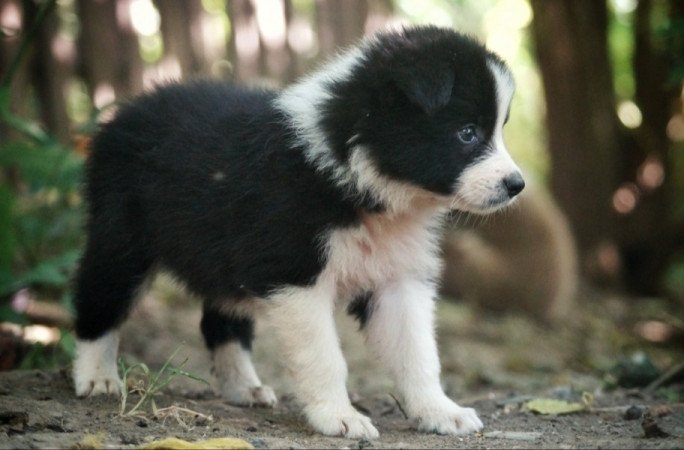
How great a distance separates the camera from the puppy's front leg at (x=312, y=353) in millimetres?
4395

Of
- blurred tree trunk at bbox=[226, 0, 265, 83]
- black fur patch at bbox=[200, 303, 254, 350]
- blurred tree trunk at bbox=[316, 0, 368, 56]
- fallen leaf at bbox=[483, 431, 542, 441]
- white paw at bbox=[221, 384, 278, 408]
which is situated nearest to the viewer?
fallen leaf at bbox=[483, 431, 542, 441]

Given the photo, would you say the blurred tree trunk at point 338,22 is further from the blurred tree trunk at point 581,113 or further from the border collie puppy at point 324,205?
the border collie puppy at point 324,205

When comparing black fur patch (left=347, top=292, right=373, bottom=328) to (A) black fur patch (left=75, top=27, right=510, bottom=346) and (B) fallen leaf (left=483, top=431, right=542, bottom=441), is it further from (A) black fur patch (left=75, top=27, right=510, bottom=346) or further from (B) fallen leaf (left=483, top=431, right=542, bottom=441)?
(B) fallen leaf (left=483, top=431, right=542, bottom=441)

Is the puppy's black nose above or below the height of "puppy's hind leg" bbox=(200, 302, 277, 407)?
above

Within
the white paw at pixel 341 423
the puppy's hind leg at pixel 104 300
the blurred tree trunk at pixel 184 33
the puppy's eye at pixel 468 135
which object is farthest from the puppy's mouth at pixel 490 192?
the blurred tree trunk at pixel 184 33

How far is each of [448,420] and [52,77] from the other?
4.91m

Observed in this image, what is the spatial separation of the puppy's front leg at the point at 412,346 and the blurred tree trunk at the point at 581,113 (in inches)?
252

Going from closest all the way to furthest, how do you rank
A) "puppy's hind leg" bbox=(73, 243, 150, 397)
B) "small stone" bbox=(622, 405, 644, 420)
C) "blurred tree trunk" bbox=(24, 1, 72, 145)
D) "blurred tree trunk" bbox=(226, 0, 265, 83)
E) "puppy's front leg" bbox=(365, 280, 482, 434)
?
"puppy's front leg" bbox=(365, 280, 482, 434) < "small stone" bbox=(622, 405, 644, 420) < "puppy's hind leg" bbox=(73, 243, 150, 397) < "blurred tree trunk" bbox=(24, 1, 72, 145) < "blurred tree trunk" bbox=(226, 0, 265, 83)

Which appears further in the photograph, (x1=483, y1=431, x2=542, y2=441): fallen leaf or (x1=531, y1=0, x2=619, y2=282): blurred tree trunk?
(x1=531, y1=0, x2=619, y2=282): blurred tree trunk

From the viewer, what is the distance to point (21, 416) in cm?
414

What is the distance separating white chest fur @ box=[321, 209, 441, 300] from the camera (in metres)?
4.49

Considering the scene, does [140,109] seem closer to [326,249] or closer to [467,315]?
[326,249]

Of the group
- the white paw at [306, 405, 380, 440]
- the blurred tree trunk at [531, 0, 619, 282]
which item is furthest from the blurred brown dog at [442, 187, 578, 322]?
the white paw at [306, 405, 380, 440]

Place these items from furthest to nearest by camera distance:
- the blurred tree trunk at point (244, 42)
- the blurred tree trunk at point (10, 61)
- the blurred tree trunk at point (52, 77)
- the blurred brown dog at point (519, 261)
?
the blurred brown dog at point (519, 261)
the blurred tree trunk at point (244, 42)
the blurred tree trunk at point (52, 77)
the blurred tree trunk at point (10, 61)
